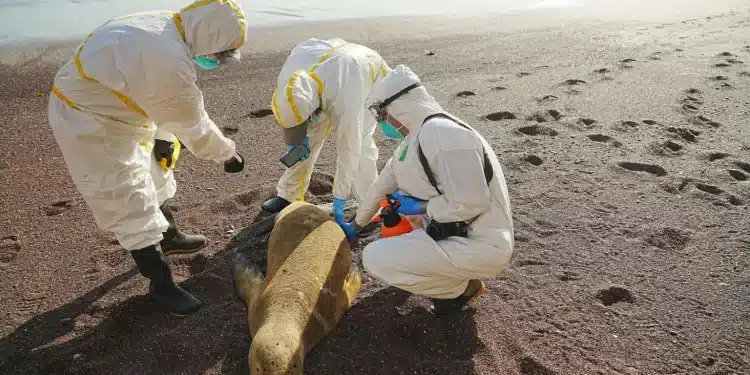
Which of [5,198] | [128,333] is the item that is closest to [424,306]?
[128,333]

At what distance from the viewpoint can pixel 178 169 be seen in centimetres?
556

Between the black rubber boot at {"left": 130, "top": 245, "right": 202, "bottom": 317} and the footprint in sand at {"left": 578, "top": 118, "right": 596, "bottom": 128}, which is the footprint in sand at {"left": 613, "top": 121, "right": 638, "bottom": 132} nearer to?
the footprint in sand at {"left": 578, "top": 118, "right": 596, "bottom": 128}

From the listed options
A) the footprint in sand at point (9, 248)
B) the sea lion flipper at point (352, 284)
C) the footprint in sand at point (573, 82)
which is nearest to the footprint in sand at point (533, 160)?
the sea lion flipper at point (352, 284)

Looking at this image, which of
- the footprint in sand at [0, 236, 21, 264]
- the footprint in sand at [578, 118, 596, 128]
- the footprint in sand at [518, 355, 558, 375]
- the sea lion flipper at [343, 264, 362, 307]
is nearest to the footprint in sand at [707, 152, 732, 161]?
the footprint in sand at [578, 118, 596, 128]

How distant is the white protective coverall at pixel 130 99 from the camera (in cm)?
315

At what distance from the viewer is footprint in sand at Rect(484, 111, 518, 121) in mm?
6664

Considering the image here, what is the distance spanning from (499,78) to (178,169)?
4.68 meters

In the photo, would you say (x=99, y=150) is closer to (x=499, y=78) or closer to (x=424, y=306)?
(x=424, y=306)

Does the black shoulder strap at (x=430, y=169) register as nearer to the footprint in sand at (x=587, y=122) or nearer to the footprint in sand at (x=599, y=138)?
the footprint in sand at (x=599, y=138)

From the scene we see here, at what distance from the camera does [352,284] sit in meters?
3.75

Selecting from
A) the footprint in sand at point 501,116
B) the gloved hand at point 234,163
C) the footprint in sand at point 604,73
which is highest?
the gloved hand at point 234,163

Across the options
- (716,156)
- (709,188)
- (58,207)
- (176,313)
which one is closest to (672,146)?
(716,156)

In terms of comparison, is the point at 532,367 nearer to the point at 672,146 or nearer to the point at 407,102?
the point at 407,102

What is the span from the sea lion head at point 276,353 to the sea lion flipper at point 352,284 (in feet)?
2.11
